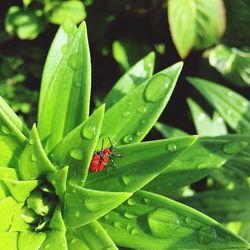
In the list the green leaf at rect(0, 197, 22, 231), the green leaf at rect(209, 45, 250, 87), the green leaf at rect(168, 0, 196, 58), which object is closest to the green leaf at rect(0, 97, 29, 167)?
the green leaf at rect(0, 197, 22, 231)

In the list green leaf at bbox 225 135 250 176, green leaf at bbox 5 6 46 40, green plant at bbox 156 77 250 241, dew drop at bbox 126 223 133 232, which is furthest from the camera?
green leaf at bbox 5 6 46 40

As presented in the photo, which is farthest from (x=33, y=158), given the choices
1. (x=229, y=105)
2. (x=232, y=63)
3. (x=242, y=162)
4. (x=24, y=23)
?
(x=232, y=63)

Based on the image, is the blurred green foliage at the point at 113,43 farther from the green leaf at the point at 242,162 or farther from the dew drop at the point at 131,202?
the dew drop at the point at 131,202

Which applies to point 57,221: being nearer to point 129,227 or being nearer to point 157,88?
point 129,227

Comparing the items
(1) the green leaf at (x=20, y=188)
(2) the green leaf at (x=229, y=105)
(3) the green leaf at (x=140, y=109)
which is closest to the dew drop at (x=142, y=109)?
(3) the green leaf at (x=140, y=109)

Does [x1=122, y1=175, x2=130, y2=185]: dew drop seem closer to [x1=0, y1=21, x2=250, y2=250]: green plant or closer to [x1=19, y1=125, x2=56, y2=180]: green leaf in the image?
[x1=0, y1=21, x2=250, y2=250]: green plant

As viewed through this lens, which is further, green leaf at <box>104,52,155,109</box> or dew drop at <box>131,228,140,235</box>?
green leaf at <box>104,52,155,109</box>
